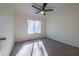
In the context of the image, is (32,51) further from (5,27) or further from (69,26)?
(69,26)

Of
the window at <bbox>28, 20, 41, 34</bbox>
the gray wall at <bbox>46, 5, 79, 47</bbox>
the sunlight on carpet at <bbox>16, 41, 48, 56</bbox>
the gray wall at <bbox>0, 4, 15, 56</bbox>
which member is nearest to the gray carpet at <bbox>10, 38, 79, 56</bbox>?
the sunlight on carpet at <bbox>16, 41, 48, 56</bbox>

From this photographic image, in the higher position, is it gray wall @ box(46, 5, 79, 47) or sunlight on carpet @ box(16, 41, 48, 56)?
gray wall @ box(46, 5, 79, 47)

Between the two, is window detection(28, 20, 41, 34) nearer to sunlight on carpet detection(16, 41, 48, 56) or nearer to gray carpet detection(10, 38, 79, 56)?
gray carpet detection(10, 38, 79, 56)

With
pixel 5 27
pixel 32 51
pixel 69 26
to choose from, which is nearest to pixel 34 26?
pixel 69 26

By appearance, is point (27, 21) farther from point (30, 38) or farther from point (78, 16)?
point (78, 16)

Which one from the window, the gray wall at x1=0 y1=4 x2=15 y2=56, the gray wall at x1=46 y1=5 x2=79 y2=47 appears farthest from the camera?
the window

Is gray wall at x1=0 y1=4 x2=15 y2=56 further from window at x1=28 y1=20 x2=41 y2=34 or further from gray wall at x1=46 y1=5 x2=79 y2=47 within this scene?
gray wall at x1=46 y1=5 x2=79 y2=47

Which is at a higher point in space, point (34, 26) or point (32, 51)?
point (34, 26)

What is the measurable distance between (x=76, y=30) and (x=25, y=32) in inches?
122

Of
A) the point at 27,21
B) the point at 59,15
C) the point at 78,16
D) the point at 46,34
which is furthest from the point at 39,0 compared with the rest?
the point at 46,34

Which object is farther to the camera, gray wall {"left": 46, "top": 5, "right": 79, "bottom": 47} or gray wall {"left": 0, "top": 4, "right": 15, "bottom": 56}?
gray wall {"left": 46, "top": 5, "right": 79, "bottom": 47}

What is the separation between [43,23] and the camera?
630 centimetres

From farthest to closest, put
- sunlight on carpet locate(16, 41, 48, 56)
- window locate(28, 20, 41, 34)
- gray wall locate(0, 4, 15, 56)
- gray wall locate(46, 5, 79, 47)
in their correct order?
1. window locate(28, 20, 41, 34)
2. gray wall locate(46, 5, 79, 47)
3. sunlight on carpet locate(16, 41, 48, 56)
4. gray wall locate(0, 4, 15, 56)

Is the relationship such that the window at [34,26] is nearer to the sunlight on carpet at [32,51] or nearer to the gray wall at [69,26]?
the gray wall at [69,26]
